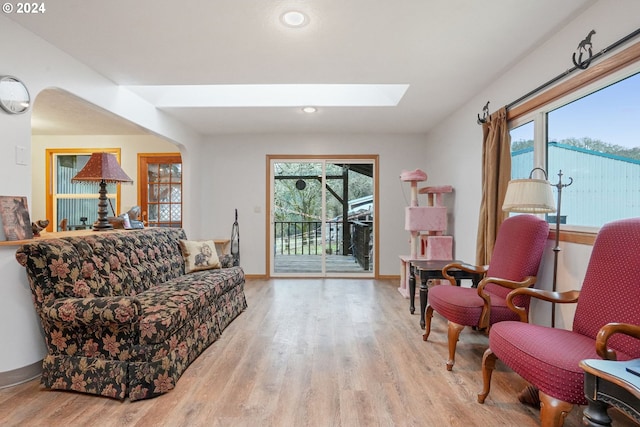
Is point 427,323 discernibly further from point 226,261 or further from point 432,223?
point 226,261

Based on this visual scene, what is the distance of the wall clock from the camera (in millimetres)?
2062

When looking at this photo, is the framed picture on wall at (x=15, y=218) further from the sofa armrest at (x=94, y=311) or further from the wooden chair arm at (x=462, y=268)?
the wooden chair arm at (x=462, y=268)

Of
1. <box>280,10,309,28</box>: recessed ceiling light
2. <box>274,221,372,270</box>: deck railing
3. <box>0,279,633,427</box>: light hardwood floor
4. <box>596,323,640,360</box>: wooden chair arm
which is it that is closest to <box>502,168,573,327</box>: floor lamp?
<box>0,279,633,427</box>: light hardwood floor

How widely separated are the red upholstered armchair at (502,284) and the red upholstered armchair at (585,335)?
1.21ft

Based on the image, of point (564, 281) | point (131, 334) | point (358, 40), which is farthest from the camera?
point (358, 40)

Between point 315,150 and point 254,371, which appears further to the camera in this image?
point 315,150

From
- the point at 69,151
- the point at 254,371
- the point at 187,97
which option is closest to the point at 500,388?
the point at 254,371

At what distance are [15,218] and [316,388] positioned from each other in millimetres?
2310

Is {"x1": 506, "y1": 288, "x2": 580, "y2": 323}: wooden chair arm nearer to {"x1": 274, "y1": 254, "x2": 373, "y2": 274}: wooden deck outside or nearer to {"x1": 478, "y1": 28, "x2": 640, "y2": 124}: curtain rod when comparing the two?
{"x1": 478, "y1": 28, "x2": 640, "y2": 124}: curtain rod

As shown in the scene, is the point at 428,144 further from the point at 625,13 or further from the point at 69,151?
the point at 69,151

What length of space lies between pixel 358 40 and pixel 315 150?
3.00m

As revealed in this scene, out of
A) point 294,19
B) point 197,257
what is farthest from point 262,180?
point 294,19

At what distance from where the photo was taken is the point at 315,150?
539cm

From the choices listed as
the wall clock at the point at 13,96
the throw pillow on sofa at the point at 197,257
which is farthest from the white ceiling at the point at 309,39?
the throw pillow on sofa at the point at 197,257
